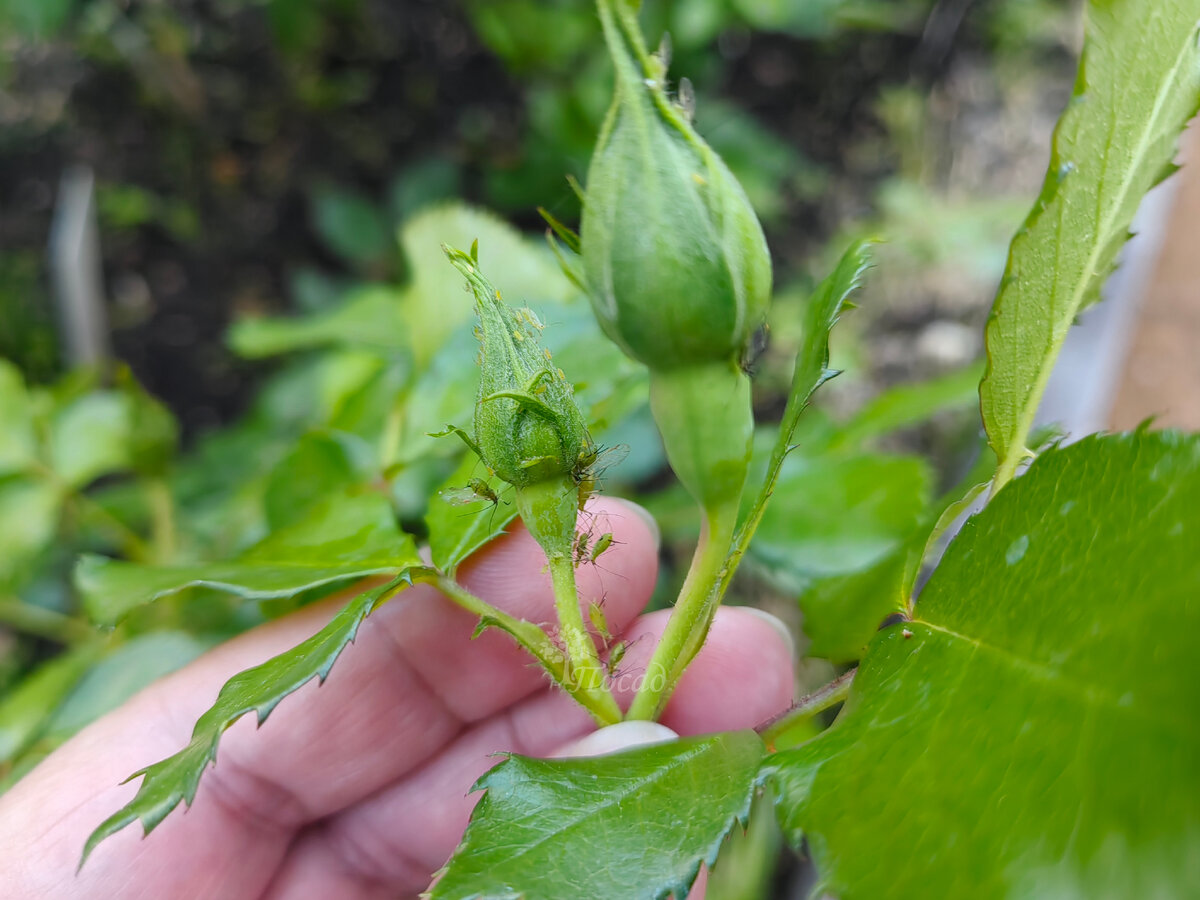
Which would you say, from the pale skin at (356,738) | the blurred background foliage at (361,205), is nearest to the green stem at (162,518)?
the blurred background foliage at (361,205)

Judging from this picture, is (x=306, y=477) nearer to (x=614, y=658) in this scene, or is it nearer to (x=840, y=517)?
(x=614, y=658)

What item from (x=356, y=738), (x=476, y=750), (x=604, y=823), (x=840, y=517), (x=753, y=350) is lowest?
(x=476, y=750)

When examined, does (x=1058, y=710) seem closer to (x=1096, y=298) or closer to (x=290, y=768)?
(x=1096, y=298)

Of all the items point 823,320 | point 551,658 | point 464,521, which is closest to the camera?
point 823,320

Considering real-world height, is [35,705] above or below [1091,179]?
below

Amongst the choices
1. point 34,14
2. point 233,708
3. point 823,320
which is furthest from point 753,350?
point 34,14

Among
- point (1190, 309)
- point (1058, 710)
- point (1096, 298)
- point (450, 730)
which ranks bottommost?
point (1190, 309)

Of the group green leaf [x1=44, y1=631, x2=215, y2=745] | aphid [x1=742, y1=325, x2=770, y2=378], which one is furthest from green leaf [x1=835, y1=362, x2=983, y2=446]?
green leaf [x1=44, y1=631, x2=215, y2=745]

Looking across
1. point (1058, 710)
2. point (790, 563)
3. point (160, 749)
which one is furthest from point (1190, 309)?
point (160, 749)
